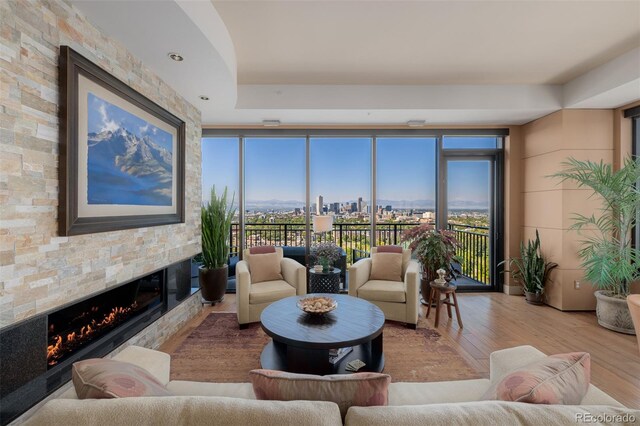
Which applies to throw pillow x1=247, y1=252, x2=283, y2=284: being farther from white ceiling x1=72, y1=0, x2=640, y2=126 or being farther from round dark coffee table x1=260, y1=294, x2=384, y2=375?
white ceiling x1=72, y1=0, x2=640, y2=126

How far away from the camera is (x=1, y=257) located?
1392mm

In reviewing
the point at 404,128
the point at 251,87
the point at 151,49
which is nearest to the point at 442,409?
the point at 151,49

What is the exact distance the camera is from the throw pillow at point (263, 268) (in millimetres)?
3547

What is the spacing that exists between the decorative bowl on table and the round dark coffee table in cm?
8

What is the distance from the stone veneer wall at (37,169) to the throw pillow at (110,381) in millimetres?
855

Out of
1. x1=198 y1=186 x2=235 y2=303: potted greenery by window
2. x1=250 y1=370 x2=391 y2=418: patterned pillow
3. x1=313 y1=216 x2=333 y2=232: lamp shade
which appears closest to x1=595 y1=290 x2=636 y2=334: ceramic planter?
x1=313 y1=216 x2=333 y2=232: lamp shade

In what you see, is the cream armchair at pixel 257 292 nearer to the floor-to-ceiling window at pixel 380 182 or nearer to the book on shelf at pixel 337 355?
the book on shelf at pixel 337 355

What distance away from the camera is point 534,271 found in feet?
13.1

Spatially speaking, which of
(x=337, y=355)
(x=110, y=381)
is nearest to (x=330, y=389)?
(x=110, y=381)

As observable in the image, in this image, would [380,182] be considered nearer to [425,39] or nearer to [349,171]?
[349,171]

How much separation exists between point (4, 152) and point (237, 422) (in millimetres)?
1771

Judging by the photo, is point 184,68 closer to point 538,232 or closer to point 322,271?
point 322,271

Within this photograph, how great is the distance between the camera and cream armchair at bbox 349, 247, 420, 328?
3162mm

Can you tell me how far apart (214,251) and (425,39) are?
138 inches
